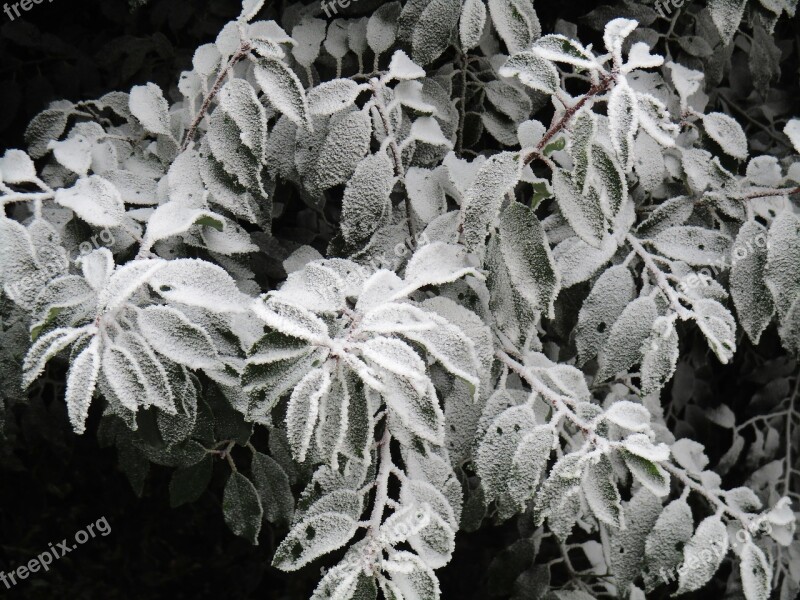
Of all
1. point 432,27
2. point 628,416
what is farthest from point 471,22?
point 628,416

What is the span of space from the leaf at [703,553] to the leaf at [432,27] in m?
0.74

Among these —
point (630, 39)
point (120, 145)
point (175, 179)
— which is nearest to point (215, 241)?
point (175, 179)

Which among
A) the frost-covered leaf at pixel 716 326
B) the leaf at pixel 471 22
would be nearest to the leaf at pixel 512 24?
the leaf at pixel 471 22

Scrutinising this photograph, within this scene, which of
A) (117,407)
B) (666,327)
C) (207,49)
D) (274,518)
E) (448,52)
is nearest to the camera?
(117,407)

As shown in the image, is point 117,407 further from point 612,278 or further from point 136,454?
point 612,278

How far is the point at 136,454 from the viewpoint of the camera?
3.78ft

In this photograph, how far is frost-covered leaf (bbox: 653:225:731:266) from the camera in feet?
3.32

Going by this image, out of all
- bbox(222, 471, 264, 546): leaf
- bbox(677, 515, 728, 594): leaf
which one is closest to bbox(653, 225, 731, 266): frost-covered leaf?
bbox(677, 515, 728, 594): leaf

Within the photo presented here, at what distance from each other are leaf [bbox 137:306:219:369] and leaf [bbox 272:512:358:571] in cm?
20

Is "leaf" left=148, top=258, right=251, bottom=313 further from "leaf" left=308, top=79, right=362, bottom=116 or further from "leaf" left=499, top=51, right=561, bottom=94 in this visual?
"leaf" left=499, top=51, right=561, bottom=94

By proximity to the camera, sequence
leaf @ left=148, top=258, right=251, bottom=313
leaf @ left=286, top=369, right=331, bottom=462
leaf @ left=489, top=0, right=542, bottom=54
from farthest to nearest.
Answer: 1. leaf @ left=489, top=0, right=542, bottom=54
2. leaf @ left=148, top=258, right=251, bottom=313
3. leaf @ left=286, top=369, right=331, bottom=462

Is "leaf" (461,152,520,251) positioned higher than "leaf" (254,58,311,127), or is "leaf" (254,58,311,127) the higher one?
"leaf" (254,58,311,127)

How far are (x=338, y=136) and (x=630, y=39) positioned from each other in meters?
0.67

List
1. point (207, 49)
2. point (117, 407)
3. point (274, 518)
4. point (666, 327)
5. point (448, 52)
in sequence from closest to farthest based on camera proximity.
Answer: point (117, 407), point (666, 327), point (207, 49), point (274, 518), point (448, 52)
